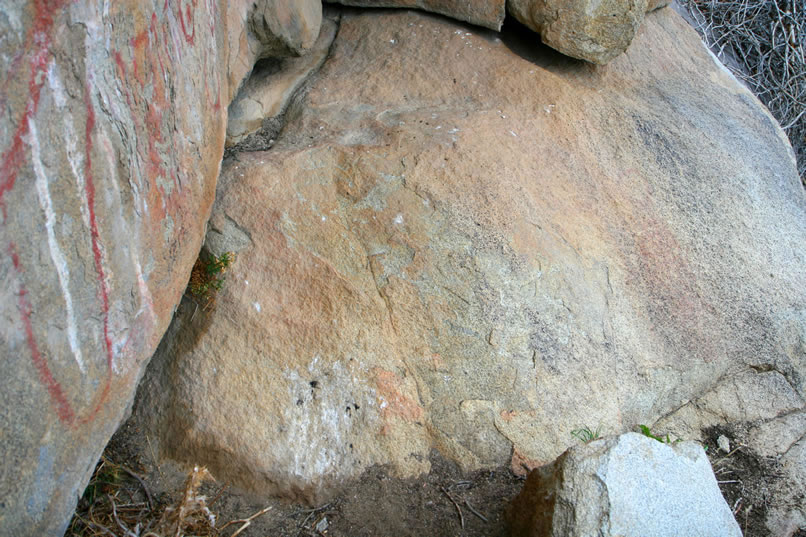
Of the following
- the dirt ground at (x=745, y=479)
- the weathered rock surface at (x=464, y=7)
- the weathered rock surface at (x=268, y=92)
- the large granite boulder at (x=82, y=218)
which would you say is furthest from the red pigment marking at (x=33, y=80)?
the dirt ground at (x=745, y=479)

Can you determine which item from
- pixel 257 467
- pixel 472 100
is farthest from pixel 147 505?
pixel 472 100

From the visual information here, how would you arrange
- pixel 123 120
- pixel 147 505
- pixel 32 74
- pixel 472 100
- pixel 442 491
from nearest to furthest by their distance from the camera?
pixel 32 74 → pixel 123 120 → pixel 147 505 → pixel 442 491 → pixel 472 100

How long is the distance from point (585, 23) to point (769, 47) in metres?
2.38

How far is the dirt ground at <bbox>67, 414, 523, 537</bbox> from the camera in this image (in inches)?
82.4

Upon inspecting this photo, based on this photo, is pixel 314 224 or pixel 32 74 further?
pixel 314 224

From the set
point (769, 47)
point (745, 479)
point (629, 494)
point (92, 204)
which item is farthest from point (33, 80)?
point (769, 47)

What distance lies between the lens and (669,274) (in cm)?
268

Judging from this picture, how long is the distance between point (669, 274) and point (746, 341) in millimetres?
382

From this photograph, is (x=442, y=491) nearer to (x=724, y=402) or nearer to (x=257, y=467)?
(x=257, y=467)

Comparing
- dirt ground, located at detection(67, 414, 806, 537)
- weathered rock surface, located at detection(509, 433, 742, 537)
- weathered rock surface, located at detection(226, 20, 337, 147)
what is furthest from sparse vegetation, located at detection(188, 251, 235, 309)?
weathered rock surface, located at detection(509, 433, 742, 537)

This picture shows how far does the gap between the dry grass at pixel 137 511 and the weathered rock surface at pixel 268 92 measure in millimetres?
1179

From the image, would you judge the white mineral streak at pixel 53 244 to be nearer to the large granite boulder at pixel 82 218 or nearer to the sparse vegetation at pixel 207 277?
the large granite boulder at pixel 82 218

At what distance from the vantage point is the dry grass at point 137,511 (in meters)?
1.95

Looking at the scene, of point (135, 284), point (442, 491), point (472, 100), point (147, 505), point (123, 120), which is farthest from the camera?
point (472, 100)
